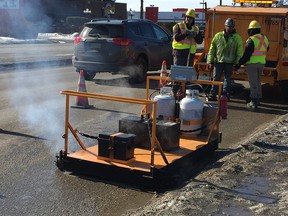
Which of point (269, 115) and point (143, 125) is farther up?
point (143, 125)

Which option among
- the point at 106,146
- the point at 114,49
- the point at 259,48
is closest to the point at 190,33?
the point at 259,48

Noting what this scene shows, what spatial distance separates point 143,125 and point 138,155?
37 cm

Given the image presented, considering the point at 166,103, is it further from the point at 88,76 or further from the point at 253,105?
the point at 88,76

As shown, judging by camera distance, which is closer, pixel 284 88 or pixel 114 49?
pixel 284 88

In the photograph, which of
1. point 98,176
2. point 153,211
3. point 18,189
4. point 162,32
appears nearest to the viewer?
point 153,211

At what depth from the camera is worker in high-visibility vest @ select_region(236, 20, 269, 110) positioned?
377 inches

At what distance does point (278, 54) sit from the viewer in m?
11.0

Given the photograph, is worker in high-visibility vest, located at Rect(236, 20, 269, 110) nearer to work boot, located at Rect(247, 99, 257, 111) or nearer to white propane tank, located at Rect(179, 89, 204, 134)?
work boot, located at Rect(247, 99, 257, 111)

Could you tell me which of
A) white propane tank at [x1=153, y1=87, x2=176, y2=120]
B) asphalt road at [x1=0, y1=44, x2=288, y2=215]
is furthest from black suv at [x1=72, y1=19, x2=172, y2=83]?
white propane tank at [x1=153, y1=87, x2=176, y2=120]

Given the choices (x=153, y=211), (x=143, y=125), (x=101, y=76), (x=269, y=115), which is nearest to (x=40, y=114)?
(x=143, y=125)

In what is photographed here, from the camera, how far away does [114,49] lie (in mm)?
12750

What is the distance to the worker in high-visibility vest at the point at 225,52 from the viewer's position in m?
9.59

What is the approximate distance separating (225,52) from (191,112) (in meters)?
3.81

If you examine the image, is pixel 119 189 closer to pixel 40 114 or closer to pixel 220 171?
pixel 220 171
